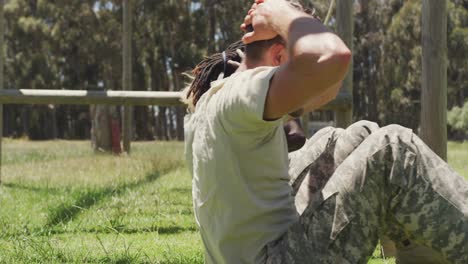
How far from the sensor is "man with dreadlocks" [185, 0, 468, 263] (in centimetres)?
177

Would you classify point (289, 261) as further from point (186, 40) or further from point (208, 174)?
point (186, 40)

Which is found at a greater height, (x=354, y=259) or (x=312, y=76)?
(x=312, y=76)

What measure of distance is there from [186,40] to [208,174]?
24.1m

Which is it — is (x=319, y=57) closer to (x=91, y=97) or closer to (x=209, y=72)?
(x=209, y=72)

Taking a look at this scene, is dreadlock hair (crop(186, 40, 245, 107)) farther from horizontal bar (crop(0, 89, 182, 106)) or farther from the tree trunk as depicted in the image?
the tree trunk

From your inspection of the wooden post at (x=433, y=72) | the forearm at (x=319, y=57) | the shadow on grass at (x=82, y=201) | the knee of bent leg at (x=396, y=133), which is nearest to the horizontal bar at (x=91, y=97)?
the shadow on grass at (x=82, y=201)

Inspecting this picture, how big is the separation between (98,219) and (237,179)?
2.48 m

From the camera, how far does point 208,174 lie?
1.87 meters

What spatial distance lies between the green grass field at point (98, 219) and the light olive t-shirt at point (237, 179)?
1019 millimetres

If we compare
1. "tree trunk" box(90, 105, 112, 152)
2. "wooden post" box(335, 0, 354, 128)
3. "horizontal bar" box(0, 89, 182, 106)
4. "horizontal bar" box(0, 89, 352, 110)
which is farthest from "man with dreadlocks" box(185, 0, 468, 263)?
"tree trunk" box(90, 105, 112, 152)

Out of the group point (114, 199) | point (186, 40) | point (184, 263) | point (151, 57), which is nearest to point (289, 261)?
point (184, 263)

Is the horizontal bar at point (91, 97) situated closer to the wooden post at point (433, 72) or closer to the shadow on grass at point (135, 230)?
the shadow on grass at point (135, 230)

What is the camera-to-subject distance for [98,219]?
13.5ft

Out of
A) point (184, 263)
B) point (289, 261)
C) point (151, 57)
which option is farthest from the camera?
point (151, 57)
